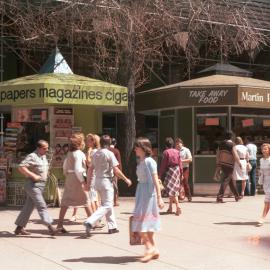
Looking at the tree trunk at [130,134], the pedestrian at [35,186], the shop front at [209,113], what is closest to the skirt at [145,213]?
the pedestrian at [35,186]

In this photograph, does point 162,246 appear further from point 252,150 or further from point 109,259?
point 252,150

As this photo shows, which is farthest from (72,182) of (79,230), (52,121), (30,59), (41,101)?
(30,59)

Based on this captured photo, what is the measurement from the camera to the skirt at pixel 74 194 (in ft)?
32.6

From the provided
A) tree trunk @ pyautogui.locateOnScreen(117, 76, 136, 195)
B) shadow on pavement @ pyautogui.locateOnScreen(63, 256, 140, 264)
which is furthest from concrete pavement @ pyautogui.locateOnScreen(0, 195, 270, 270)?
tree trunk @ pyautogui.locateOnScreen(117, 76, 136, 195)

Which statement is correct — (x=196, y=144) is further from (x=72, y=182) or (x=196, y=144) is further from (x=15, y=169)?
(x=72, y=182)

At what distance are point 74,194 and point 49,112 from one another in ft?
16.4

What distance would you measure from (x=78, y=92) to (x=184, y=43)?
239 inches

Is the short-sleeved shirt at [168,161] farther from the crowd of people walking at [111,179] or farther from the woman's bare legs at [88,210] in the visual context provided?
the woman's bare legs at [88,210]

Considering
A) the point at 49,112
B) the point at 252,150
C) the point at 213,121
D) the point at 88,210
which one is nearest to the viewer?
the point at 88,210

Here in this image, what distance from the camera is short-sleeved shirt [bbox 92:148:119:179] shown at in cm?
948

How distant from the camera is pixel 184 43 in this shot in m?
18.5

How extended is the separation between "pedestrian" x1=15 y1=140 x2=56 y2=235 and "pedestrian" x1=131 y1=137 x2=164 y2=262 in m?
2.21

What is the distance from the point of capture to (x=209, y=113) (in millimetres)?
17266

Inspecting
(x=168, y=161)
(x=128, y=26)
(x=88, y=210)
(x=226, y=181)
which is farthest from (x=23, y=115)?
(x=226, y=181)
